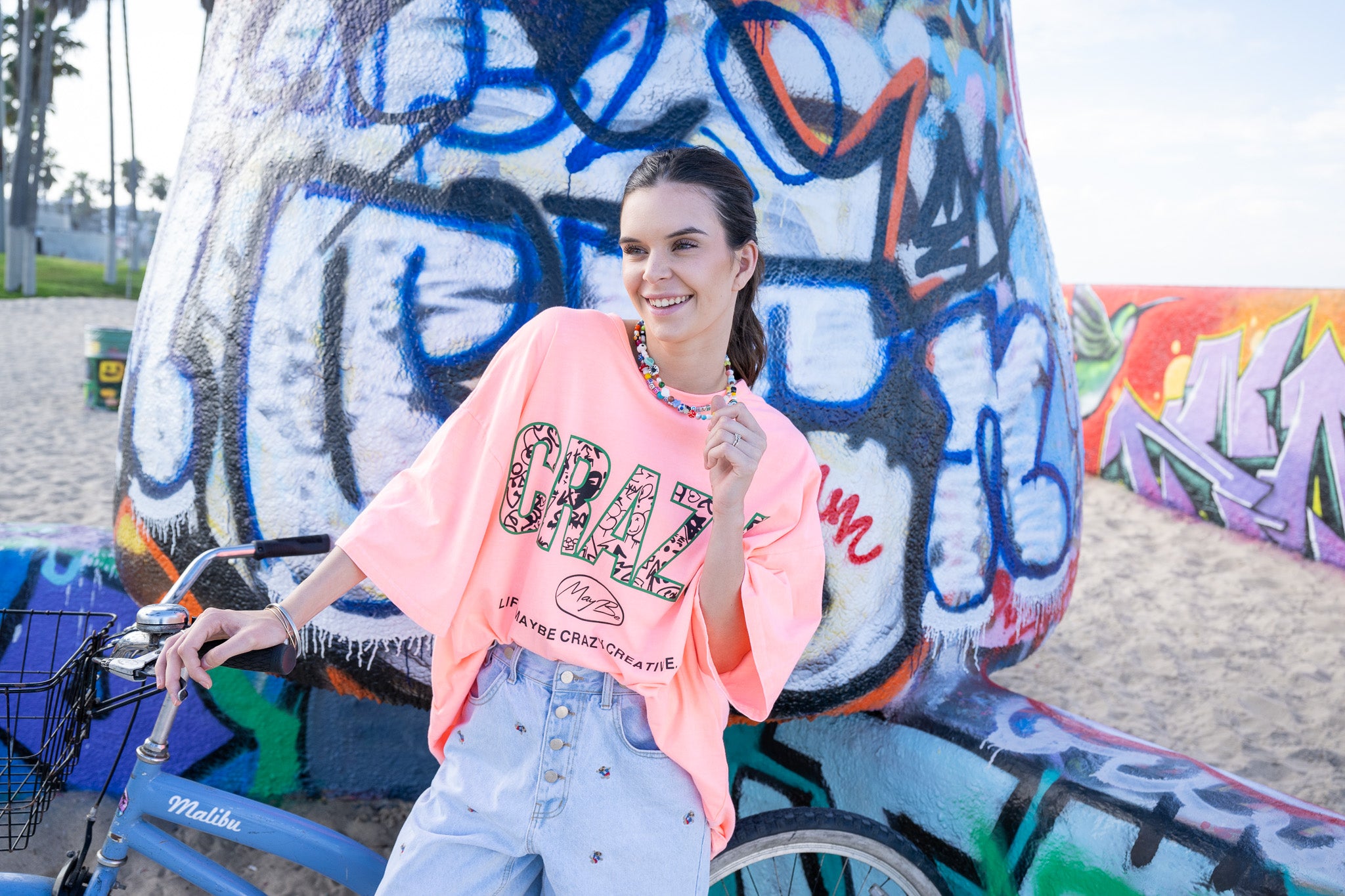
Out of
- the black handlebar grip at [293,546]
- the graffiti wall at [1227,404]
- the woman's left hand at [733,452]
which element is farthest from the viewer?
the graffiti wall at [1227,404]

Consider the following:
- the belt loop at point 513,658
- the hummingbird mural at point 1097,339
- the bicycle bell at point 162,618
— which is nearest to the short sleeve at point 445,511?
the belt loop at point 513,658

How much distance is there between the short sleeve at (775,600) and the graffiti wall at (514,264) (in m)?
0.91

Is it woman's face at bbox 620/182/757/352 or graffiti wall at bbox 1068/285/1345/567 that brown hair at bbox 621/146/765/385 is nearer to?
woman's face at bbox 620/182/757/352

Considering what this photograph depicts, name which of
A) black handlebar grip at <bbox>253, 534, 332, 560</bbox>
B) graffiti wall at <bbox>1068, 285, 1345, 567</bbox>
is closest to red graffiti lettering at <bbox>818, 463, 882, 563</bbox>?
black handlebar grip at <bbox>253, 534, 332, 560</bbox>

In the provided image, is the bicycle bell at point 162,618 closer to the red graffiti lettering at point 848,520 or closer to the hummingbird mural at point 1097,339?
the red graffiti lettering at point 848,520

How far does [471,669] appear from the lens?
5.65ft

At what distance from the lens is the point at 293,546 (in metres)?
1.86

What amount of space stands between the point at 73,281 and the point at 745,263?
37030 millimetres

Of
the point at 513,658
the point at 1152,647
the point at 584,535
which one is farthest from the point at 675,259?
the point at 1152,647

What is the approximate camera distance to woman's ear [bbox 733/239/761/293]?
1707mm

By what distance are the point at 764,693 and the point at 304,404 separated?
1.57 meters

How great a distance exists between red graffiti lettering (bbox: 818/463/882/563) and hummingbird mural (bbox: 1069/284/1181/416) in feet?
30.8

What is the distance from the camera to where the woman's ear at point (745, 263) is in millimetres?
1707

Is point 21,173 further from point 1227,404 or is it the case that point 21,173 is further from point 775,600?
point 775,600
